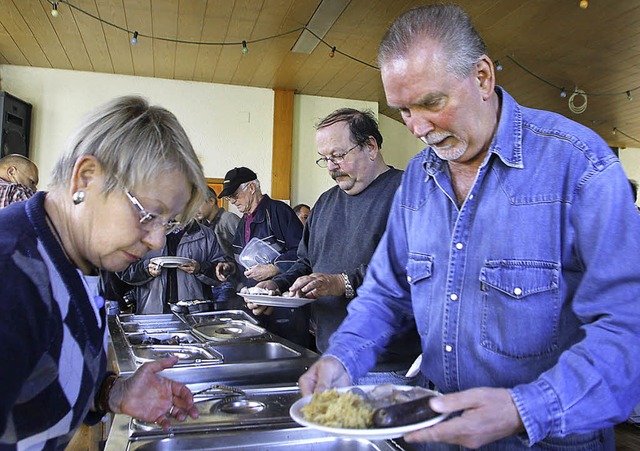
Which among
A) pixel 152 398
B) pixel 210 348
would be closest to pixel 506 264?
pixel 152 398

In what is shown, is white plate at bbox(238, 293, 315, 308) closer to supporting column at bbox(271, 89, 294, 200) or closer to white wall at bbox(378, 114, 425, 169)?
supporting column at bbox(271, 89, 294, 200)

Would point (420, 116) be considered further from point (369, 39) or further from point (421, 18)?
point (369, 39)

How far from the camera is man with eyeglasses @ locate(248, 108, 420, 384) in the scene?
2180mm

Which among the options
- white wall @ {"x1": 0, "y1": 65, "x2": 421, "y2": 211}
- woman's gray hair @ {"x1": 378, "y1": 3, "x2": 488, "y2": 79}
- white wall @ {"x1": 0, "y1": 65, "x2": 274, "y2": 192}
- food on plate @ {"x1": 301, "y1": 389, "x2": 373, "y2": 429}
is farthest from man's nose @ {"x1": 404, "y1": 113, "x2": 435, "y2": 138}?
white wall @ {"x1": 0, "y1": 65, "x2": 274, "y2": 192}

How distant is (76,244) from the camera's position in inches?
38.3

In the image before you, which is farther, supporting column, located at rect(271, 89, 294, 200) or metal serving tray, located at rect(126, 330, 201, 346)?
supporting column, located at rect(271, 89, 294, 200)

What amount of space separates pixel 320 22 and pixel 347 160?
8.41 ft

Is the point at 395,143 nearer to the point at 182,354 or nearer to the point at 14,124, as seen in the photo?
the point at 14,124

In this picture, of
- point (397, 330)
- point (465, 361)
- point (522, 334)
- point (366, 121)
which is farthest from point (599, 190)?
point (366, 121)

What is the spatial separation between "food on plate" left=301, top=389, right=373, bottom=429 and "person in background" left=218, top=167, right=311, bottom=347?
184cm

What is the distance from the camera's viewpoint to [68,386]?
940 millimetres

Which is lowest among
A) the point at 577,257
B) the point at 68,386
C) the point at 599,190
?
the point at 68,386

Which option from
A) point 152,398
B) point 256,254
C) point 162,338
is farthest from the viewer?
point 256,254

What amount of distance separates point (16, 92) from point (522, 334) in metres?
6.28
